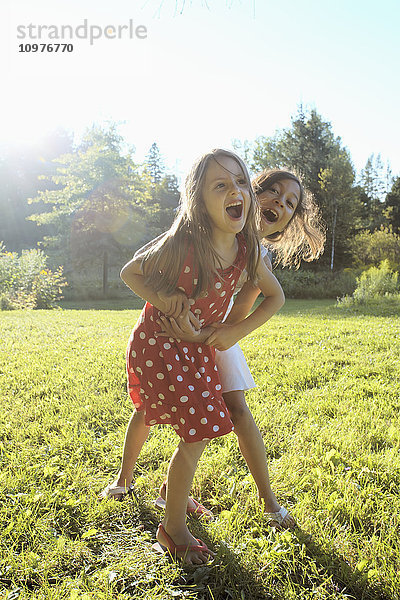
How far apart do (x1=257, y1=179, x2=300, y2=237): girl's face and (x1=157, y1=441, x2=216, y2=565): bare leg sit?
4.17 ft

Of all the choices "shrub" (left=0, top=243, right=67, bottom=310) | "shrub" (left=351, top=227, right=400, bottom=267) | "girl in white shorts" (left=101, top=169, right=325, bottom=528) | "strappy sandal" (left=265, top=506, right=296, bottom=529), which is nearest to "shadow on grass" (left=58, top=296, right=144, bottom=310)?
"shrub" (left=0, top=243, right=67, bottom=310)

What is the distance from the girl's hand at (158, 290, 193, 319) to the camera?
172 centimetres

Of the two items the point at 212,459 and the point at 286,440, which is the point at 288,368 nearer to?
the point at 286,440

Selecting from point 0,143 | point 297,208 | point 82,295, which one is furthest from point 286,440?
point 0,143

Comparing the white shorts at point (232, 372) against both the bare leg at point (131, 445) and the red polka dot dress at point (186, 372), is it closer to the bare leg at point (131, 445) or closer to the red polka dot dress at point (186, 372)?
the red polka dot dress at point (186, 372)

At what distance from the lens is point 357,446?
269 cm

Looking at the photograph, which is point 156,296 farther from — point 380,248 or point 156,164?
point 156,164

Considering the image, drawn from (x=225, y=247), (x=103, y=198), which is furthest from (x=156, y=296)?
(x=103, y=198)

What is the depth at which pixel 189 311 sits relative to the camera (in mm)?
1728

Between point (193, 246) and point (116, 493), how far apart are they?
1.32m

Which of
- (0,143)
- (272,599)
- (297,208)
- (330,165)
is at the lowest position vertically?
(272,599)

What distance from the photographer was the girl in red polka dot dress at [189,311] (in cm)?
172

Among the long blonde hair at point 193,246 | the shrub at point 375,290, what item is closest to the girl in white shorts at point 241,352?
the long blonde hair at point 193,246

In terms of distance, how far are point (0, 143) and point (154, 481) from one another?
4181cm
